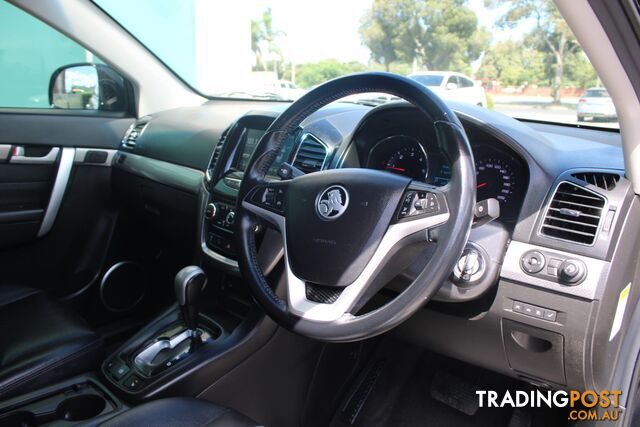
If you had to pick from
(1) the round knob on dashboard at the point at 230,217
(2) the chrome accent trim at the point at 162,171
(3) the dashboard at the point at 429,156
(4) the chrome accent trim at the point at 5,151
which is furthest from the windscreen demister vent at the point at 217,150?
(4) the chrome accent trim at the point at 5,151

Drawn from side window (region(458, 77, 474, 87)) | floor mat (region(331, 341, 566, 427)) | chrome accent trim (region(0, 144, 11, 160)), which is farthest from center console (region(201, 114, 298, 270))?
side window (region(458, 77, 474, 87))

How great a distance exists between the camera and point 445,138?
1147 millimetres

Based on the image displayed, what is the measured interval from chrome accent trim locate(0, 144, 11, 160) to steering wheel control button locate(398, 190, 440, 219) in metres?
2.01

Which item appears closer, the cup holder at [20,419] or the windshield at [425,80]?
the windshield at [425,80]

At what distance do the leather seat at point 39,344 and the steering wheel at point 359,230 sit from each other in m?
0.78

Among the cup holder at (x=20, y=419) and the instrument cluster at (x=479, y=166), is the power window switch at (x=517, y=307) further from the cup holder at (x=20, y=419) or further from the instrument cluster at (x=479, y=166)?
the cup holder at (x=20, y=419)

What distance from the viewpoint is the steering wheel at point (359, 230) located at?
1.09 m

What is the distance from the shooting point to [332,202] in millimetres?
1250

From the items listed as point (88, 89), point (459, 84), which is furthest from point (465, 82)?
point (88, 89)

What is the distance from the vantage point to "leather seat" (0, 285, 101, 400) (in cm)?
161

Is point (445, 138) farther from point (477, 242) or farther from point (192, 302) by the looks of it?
point (192, 302)

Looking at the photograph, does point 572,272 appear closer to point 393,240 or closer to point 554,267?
point 554,267

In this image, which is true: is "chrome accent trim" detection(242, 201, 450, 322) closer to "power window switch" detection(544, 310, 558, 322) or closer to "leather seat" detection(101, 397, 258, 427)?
"leather seat" detection(101, 397, 258, 427)

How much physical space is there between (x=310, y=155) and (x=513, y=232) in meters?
0.66
